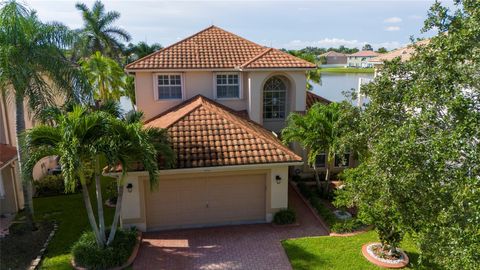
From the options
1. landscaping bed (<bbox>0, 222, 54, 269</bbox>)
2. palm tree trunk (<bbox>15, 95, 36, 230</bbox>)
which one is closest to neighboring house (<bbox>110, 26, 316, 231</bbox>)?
landscaping bed (<bbox>0, 222, 54, 269</bbox>)

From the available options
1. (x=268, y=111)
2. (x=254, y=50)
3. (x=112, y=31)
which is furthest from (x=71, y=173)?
(x=112, y=31)

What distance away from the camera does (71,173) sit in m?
9.84

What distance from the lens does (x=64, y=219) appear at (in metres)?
15.6

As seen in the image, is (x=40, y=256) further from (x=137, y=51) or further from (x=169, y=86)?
(x=137, y=51)

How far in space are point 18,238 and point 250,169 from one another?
369 inches

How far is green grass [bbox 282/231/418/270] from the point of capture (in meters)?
11.9

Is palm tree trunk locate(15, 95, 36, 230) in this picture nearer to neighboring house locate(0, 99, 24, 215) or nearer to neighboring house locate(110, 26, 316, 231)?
neighboring house locate(0, 99, 24, 215)

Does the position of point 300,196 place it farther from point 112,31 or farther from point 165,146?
point 112,31

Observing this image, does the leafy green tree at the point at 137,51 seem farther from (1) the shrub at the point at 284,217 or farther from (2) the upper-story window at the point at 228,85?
(1) the shrub at the point at 284,217

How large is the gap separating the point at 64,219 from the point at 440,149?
15.0 m

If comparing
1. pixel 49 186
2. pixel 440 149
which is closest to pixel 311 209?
pixel 440 149

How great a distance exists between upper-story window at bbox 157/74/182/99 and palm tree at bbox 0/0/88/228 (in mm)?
6075

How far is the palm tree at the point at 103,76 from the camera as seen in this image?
2383 centimetres

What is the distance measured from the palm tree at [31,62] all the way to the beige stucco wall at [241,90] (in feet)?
18.5
